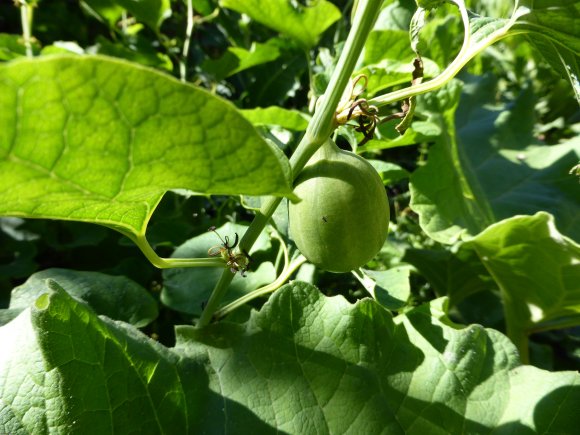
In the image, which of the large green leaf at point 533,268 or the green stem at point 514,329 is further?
the green stem at point 514,329

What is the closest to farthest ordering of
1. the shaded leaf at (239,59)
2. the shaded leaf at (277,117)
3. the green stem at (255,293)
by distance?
the green stem at (255,293) < the shaded leaf at (277,117) < the shaded leaf at (239,59)

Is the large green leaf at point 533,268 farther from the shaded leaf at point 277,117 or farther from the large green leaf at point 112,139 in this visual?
the large green leaf at point 112,139

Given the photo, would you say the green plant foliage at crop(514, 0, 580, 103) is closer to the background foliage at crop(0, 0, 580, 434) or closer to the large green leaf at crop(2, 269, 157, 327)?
the background foliage at crop(0, 0, 580, 434)

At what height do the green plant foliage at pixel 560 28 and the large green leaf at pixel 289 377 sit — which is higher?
the green plant foliage at pixel 560 28

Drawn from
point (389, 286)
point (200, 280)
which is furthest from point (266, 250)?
point (389, 286)

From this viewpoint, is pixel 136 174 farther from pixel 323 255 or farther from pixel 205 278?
pixel 205 278

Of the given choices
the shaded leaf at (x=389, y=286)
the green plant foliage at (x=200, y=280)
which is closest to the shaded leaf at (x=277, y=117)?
the green plant foliage at (x=200, y=280)

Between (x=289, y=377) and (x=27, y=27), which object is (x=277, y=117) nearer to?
(x=289, y=377)
